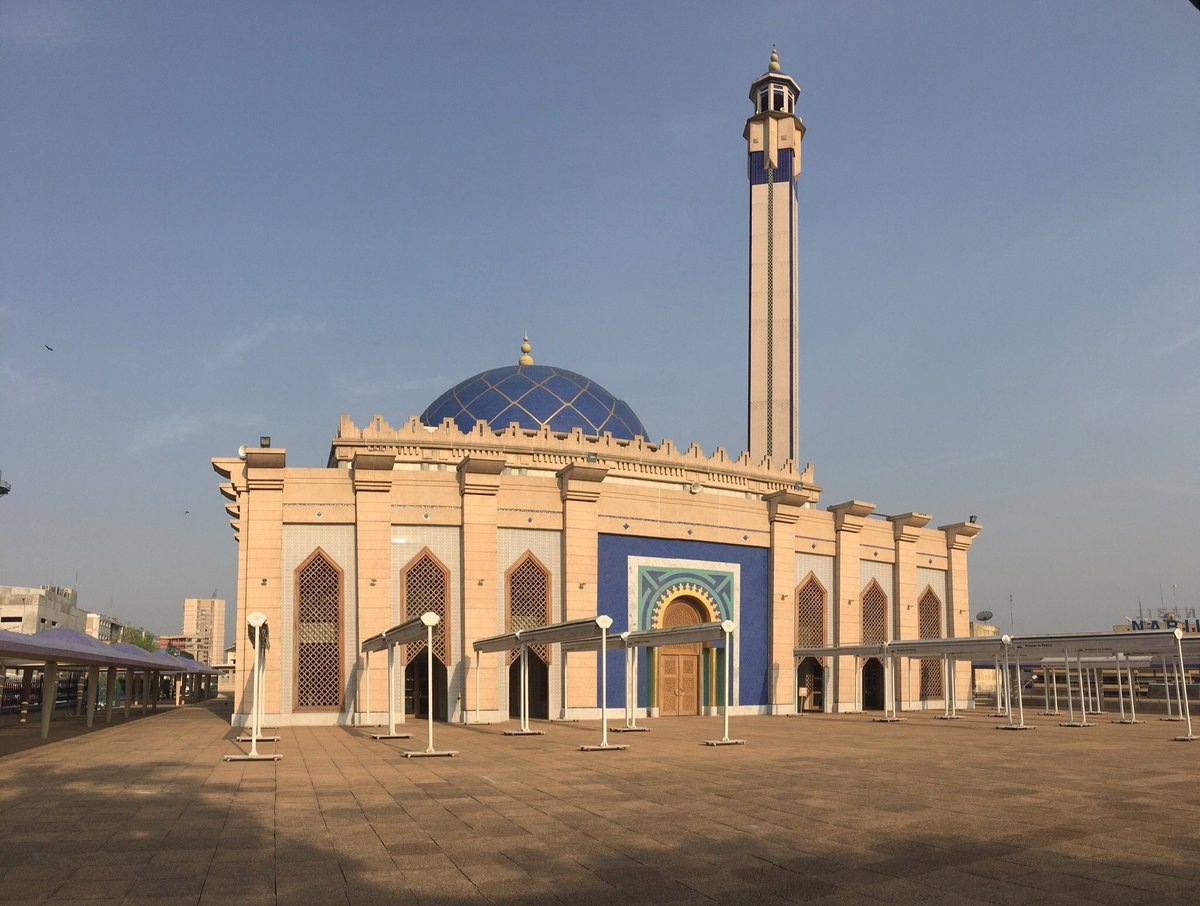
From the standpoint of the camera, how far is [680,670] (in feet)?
98.2

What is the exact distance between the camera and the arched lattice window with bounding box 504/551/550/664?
27.6 meters

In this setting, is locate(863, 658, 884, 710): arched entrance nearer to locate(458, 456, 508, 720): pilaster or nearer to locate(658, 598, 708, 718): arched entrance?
locate(658, 598, 708, 718): arched entrance

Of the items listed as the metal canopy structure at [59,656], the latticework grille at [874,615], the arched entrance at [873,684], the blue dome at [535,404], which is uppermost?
the blue dome at [535,404]

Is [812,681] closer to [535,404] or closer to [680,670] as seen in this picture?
[680,670]

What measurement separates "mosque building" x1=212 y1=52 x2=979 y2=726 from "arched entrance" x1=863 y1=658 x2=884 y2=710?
0.30 feet

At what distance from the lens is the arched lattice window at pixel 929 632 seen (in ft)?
118

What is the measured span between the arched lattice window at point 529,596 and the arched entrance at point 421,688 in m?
1.97

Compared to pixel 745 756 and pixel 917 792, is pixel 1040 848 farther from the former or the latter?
pixel 745 756

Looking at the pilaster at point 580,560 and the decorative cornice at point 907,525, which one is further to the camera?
the decorative cornice at point 907,525

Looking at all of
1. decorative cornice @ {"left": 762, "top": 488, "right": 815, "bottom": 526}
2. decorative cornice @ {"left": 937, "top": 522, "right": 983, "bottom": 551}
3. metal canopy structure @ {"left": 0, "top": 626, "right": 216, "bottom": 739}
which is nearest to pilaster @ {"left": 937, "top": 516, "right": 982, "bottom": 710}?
decorative cornice @ {"left": 937, "top": 522, "right": 983, "bottom": 551}

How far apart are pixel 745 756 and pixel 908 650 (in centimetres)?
1365

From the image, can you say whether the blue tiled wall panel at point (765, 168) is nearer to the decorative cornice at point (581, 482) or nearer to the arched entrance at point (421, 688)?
the decorative cornice at point (581, 482)

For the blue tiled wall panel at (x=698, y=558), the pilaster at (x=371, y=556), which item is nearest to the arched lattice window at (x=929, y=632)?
the blue tiled wall panel at (x=698, y=558)

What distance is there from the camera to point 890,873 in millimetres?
7766
